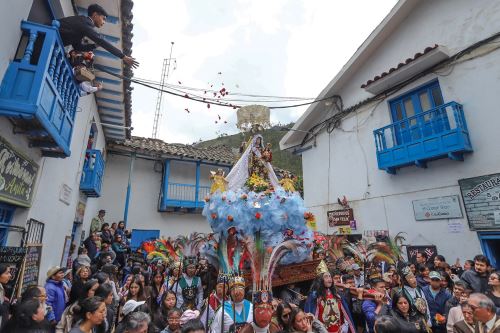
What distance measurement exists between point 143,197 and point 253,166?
24.8ft

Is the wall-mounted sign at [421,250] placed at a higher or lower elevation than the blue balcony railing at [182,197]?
lower

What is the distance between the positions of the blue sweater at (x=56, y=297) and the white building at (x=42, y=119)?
66 cm

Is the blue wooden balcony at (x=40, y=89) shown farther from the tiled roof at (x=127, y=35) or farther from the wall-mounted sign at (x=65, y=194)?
the tiled roof at (x=127, y=35)

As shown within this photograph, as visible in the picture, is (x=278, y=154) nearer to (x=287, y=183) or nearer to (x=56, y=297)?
(x=287, y=183)

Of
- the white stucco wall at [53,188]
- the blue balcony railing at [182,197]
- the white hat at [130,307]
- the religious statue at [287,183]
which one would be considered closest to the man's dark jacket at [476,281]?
the religious statue at [287,183]

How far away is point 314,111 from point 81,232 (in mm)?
9726

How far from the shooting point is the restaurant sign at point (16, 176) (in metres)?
3.52

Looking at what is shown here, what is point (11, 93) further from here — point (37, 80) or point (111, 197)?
point (111, 197)

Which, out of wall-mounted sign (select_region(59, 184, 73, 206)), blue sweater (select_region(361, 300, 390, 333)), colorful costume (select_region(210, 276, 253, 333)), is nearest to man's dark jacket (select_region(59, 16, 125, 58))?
wall-mounted sign (select_region(59, 184, 73, 206))

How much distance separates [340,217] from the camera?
10.8m

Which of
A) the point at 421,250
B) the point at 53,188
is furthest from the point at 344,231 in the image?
the point at 53,188

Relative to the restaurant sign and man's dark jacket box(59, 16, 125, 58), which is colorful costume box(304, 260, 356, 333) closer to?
the restaurant sign

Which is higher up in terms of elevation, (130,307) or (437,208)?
(437,208)

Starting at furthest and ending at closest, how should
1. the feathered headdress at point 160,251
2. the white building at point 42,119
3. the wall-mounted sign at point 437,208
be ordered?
1. the feathered headdress at point 160,251
2. the wall-mounted sign at point 437,208
3. the white building at point 42,119
